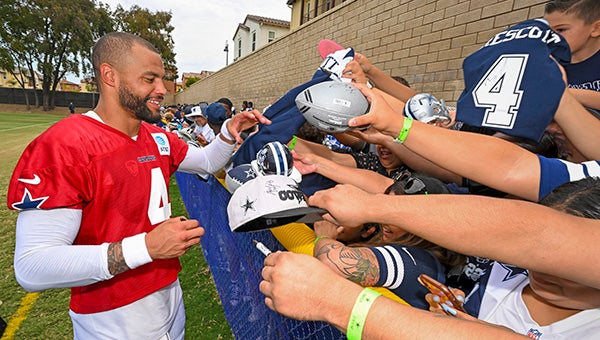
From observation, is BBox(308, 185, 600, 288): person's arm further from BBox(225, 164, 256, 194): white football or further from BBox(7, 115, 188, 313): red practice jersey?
BBox(7, 115, 188, 313): red practice jersey

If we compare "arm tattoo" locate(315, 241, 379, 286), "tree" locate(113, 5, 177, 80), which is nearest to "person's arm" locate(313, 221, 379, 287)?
"arm tattoo" locate(315, 241, 379, 286)

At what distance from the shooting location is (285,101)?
238 cm

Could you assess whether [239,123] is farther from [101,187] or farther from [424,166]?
[424,166]

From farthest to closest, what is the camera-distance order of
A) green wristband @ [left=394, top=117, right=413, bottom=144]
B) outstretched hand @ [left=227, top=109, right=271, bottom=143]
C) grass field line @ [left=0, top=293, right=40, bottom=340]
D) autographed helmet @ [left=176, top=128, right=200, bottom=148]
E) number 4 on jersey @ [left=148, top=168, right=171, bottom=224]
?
1. autographed helmet @ [left=176, top=128, right=200, bottom=148]
2. grass field line @ [left=0, top=293, right=40, bottom=340]
3. outstretched hand @ [left=227, top=109, right=271, bottom=143]
4. number 4 on jersey @ [left=148, top=168, right=171, bottom=224]
5. green wristband @ [left=394, top=117, right=413, bottom=144]

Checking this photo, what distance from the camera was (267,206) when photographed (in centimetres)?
129

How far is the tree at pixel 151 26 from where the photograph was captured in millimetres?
39594

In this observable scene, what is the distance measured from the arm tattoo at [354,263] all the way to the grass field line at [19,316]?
3.59 m

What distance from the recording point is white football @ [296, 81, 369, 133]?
144cm

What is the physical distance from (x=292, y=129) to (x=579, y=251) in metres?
1.66

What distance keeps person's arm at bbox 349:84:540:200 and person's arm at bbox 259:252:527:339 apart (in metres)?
0.71

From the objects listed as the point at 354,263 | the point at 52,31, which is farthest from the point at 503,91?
the point at 52,31

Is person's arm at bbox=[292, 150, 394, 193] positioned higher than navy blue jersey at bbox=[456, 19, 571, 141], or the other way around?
navy blue jersey at bbox=[456, 19, 571, 141]

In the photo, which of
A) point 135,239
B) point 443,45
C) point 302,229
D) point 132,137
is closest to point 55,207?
point 135,239

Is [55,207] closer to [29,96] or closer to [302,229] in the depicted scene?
[302,229]
